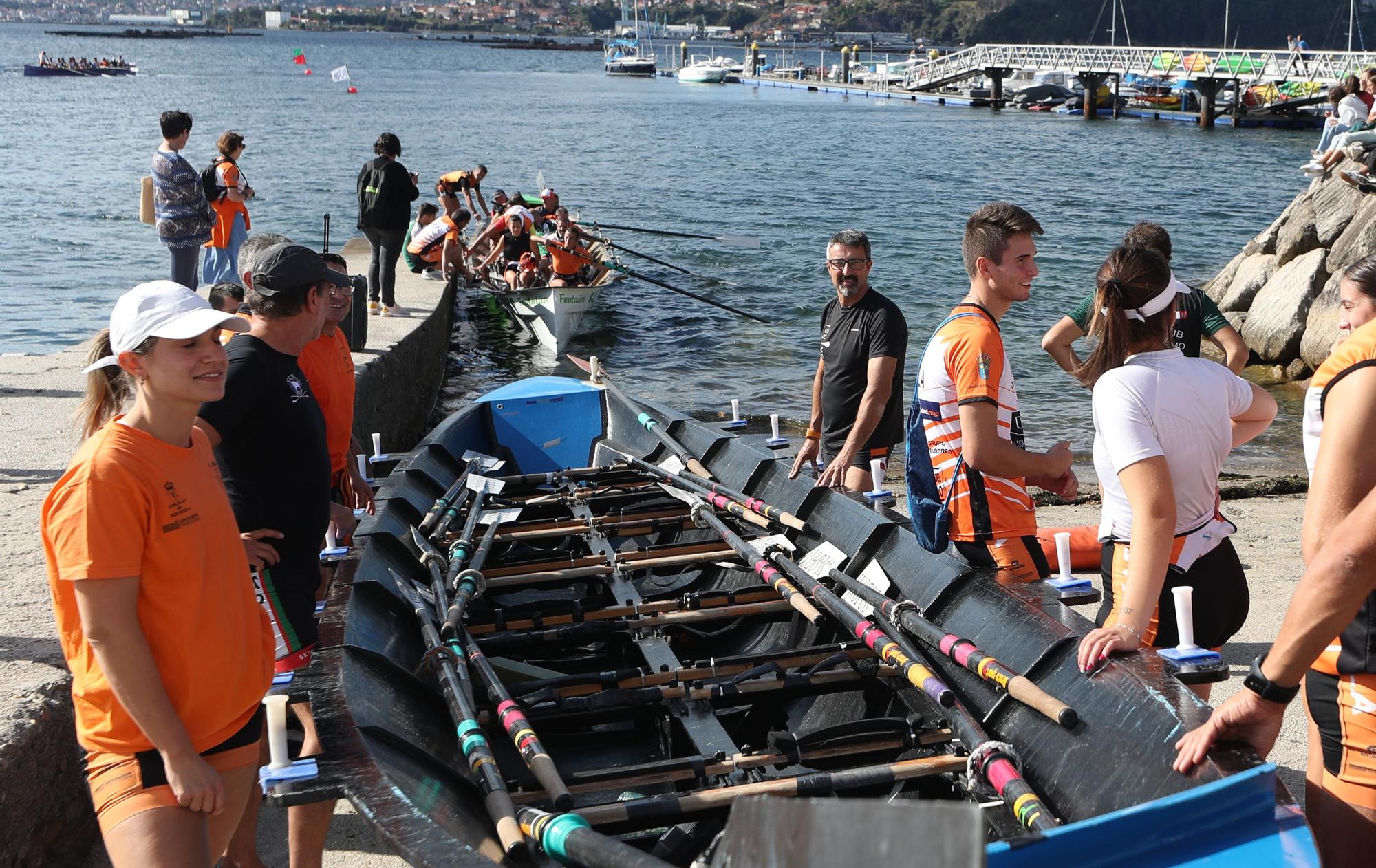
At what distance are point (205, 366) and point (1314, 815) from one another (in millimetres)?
2779

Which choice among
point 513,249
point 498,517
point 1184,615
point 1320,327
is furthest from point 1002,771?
point 513,249

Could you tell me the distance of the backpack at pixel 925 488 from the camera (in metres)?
4.16

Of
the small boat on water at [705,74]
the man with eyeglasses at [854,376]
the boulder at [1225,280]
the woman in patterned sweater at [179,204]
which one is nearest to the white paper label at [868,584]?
the man with eyeglasses at [854,376]

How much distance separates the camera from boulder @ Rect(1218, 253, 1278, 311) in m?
16.1

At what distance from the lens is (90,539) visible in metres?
2.51

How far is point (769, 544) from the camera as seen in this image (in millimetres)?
5473

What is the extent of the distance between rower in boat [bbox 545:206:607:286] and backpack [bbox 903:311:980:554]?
40.6 ft

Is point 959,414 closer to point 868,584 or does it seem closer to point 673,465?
point 868,584

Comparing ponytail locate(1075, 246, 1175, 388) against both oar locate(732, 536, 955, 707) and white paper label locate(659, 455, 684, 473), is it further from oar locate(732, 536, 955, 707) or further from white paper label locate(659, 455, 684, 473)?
white paper label locate(659, 455, 684, 473)

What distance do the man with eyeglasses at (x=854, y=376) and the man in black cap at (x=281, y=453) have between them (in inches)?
103

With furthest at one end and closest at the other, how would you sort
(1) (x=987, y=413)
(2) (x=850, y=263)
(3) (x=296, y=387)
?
(2) (x=850, y=263) → (1) (x=987, y=413) → (3) (x=296, y=387)

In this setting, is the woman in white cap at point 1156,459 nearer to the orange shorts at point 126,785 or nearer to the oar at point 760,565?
the oar at point 760,565

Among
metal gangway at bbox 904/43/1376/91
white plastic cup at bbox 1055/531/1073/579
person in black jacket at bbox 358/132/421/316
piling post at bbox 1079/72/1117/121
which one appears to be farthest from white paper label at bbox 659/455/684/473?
piling post at bbox 1079/72/1117/121

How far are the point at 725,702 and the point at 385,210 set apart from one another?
9.05 meters
